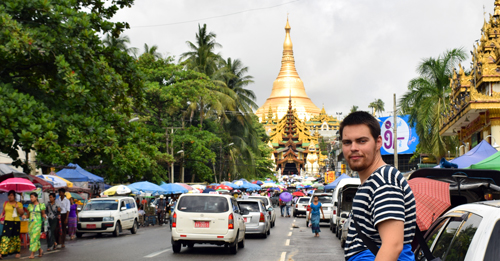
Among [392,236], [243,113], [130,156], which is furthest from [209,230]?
[243,113]

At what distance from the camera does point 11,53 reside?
12875 mm

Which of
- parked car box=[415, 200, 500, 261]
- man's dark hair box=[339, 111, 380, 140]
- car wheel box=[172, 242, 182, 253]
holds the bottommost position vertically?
car wheel box=[172, 242, 182, 253]

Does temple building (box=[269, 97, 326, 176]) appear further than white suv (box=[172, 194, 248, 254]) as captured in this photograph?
Yes

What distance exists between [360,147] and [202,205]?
1158cm

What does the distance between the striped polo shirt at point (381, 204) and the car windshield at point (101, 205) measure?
1940 cm

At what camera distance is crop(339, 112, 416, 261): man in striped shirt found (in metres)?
3.19

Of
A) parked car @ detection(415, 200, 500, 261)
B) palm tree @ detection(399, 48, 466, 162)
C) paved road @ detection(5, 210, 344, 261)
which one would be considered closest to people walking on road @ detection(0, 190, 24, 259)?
paved road @ detection(5, 210, 344, 261)

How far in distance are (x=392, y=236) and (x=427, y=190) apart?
5508 millimetres

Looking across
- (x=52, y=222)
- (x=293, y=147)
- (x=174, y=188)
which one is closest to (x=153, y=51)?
(x=174, y=188)

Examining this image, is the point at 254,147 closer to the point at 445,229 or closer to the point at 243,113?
the point at 243,113

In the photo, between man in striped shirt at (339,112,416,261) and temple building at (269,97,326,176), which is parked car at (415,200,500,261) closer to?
man in striped shirt at (339,112,416,261)

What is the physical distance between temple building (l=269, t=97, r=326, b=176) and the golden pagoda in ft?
20.8

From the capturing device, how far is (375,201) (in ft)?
10.8

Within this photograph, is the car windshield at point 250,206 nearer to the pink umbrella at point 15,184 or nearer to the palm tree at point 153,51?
the pink umbrella at point 15,184
